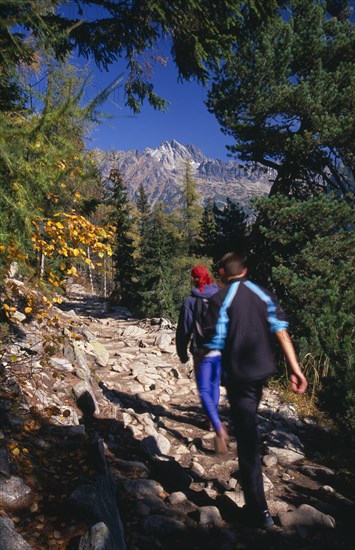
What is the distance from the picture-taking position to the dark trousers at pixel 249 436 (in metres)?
2.64

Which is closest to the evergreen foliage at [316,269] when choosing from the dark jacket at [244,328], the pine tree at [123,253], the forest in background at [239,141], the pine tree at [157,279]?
the forest in background at [239,141]

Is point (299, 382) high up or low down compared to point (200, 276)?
down

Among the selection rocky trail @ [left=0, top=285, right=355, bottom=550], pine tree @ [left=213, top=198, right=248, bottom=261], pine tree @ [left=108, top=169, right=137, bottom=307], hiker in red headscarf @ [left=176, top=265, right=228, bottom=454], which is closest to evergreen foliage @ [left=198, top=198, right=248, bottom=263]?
pine tree @ [left=213, top=198, right=248, bottom=261]

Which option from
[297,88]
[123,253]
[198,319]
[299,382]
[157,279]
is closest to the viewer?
[299,382]

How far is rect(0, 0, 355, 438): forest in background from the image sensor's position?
117 inches

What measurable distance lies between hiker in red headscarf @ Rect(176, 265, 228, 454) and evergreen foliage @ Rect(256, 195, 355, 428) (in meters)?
3.31

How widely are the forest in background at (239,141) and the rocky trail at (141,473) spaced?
1099 millimetres

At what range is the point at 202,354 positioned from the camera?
160 inches

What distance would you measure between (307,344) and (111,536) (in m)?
5.87

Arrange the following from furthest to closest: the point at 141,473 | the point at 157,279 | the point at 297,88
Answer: the point at 157,279
the point at 297,88
the point at 141,473

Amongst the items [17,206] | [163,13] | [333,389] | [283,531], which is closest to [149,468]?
[283,531]

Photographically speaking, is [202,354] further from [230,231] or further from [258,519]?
[230,231]

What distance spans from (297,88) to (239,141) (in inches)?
76.4

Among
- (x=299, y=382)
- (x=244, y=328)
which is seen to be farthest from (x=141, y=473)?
(x=244, y=328)
